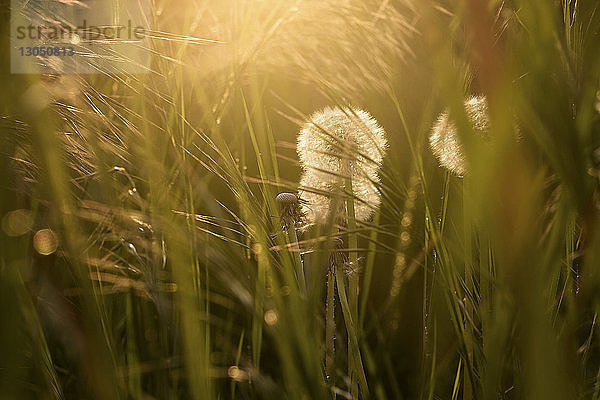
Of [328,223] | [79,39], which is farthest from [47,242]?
[328,223]

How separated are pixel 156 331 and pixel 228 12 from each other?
289mm

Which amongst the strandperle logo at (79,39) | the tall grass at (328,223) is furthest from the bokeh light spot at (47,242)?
the strandperle logo at (79,39)

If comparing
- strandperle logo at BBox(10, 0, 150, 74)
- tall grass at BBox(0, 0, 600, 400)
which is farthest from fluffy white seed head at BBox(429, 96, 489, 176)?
strandperle logo at BBox(10, 0, 150, 74)

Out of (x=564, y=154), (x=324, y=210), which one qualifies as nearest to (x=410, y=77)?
(x=324, y=210)

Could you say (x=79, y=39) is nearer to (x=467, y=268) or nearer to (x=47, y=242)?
(x=47, y=242)

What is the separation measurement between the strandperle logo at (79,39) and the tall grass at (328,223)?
0.05 ft

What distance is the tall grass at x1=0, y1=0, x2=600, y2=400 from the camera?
0.22m

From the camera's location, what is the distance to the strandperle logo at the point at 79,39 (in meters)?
0.50

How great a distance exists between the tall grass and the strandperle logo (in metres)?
0.01

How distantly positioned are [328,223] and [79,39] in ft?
0.96

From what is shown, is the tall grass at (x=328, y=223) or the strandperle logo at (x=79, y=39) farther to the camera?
the strandperle logo at (x=79, y=39)

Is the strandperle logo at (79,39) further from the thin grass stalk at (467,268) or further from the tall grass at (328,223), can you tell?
the thin grass stalk at (467,268)

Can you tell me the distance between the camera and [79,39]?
19.5 inches

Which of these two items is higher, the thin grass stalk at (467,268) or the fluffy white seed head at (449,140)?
the fluffy white seed head at (449,140)
